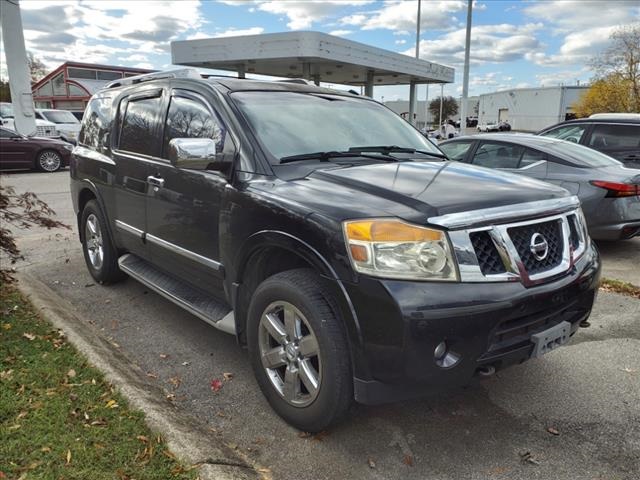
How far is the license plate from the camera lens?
2588 mm

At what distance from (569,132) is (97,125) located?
7.50 m

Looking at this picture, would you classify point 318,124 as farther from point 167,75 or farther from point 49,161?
point 49,161

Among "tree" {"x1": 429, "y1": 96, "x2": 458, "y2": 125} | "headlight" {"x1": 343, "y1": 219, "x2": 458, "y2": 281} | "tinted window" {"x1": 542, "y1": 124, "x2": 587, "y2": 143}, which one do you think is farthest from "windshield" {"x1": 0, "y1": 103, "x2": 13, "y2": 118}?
"tree" {"x1": 429, "y1": 96, "x2": 458, "y2": 125}

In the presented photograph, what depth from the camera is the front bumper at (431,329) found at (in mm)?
2305

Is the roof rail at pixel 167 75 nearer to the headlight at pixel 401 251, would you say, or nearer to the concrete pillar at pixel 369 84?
the headlight at pixel 401 251

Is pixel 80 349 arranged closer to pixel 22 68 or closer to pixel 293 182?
pixel 293 182

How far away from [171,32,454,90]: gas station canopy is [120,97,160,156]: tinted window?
1884 centimetres

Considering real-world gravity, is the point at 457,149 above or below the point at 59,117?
below

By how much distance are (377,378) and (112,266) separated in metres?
3.55

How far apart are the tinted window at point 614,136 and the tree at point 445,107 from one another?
88.1 m

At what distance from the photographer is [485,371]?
2514 millimetres

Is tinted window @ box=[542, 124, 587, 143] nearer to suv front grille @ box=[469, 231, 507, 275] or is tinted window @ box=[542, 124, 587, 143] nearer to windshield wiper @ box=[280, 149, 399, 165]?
windshield wiper @ box=[280, 149, 399, 165]

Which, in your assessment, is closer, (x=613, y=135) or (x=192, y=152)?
(x=192, y=152)

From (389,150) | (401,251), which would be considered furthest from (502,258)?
(389,150)
